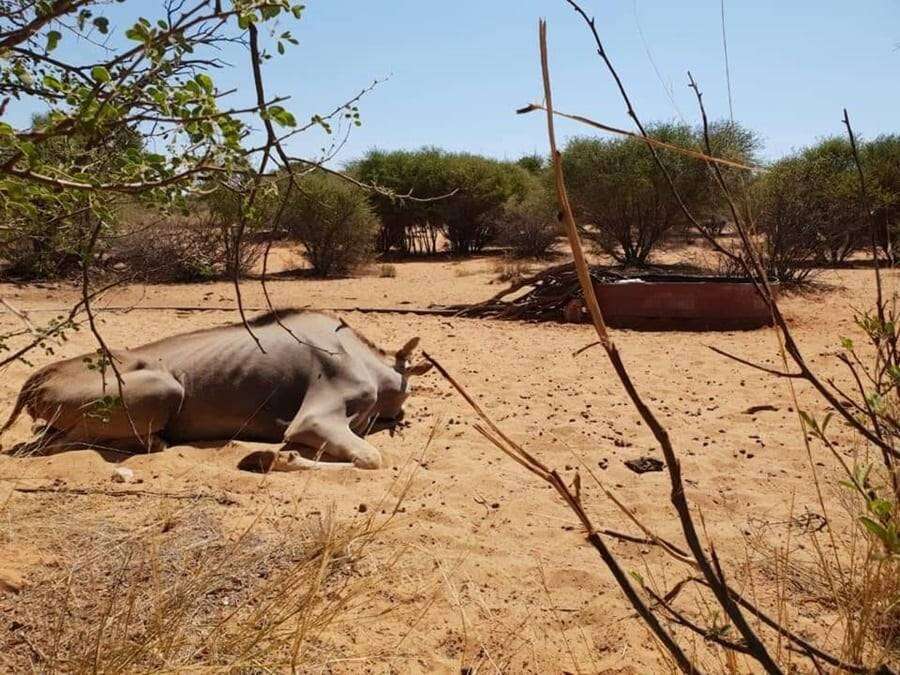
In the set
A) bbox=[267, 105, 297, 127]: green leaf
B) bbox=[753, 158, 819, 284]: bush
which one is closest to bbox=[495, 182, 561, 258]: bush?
bbox=[753, 158, 819, 284]: bush

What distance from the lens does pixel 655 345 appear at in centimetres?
870

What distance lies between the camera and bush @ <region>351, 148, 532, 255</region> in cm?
2628

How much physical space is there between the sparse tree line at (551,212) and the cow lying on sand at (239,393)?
207 inches

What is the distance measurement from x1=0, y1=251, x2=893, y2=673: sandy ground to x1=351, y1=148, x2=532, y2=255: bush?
60.6 ft

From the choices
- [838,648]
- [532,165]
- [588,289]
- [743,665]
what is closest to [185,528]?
[743,665]

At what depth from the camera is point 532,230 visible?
24.0m

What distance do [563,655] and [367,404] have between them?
312cm

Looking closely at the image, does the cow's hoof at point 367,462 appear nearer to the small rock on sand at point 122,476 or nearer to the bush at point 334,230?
the small rock on sand at point 122,476

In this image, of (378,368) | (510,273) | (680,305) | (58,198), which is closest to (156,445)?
(378,368)

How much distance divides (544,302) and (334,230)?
10216 millimetres

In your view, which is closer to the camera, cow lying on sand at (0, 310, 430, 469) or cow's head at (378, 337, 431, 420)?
cow lying on sand at (0, 310, 430, 469)

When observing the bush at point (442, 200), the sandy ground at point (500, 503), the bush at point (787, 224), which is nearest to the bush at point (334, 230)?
the bush at point (442, 200)

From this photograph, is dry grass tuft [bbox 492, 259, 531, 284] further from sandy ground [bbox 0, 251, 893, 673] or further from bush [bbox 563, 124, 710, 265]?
sandy ground [bbox 0, 251, 893, 673]

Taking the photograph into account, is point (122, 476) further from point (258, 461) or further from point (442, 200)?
point (442, 200)
